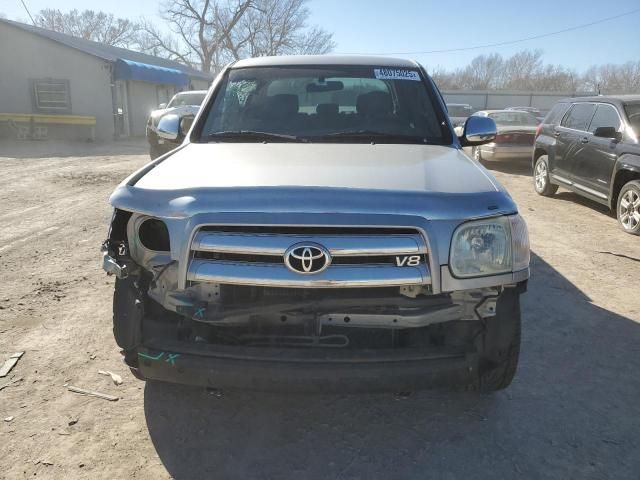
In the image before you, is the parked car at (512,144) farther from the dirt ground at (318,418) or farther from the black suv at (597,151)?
the dirt ground at (318,418)

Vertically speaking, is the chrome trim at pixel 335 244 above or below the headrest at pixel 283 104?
below

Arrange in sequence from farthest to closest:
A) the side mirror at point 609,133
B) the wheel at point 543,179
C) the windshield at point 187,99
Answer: the windshield at point 187,99 → the wheel at point 543,179 → the side mirror at point 609,133

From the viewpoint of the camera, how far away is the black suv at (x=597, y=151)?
6723 millimetres

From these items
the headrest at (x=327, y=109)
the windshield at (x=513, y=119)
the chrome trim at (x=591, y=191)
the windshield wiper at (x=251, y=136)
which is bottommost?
the chrome trim at (x=591, y=191)

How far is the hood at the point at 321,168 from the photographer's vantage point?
7.74 feet

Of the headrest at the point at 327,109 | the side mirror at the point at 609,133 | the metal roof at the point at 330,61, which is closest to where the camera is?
the headrest at the point at 327,109

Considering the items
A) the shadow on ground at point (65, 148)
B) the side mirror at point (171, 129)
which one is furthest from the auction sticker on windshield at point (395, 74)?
the shadow on ground at point (65, 148)

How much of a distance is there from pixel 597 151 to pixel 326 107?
17.7 feet

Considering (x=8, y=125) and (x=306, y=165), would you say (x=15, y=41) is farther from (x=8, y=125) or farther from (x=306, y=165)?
(x=306, y=165)

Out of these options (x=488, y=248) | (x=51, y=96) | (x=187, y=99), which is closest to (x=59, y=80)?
(x=51, y=96)

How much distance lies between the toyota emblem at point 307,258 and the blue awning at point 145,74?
2146 cm

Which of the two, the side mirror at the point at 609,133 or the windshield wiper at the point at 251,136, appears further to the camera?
the side mirror at the point at 609,133

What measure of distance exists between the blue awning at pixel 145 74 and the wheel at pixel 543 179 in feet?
57.1

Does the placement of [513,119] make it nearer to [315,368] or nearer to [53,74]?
[315,368]
